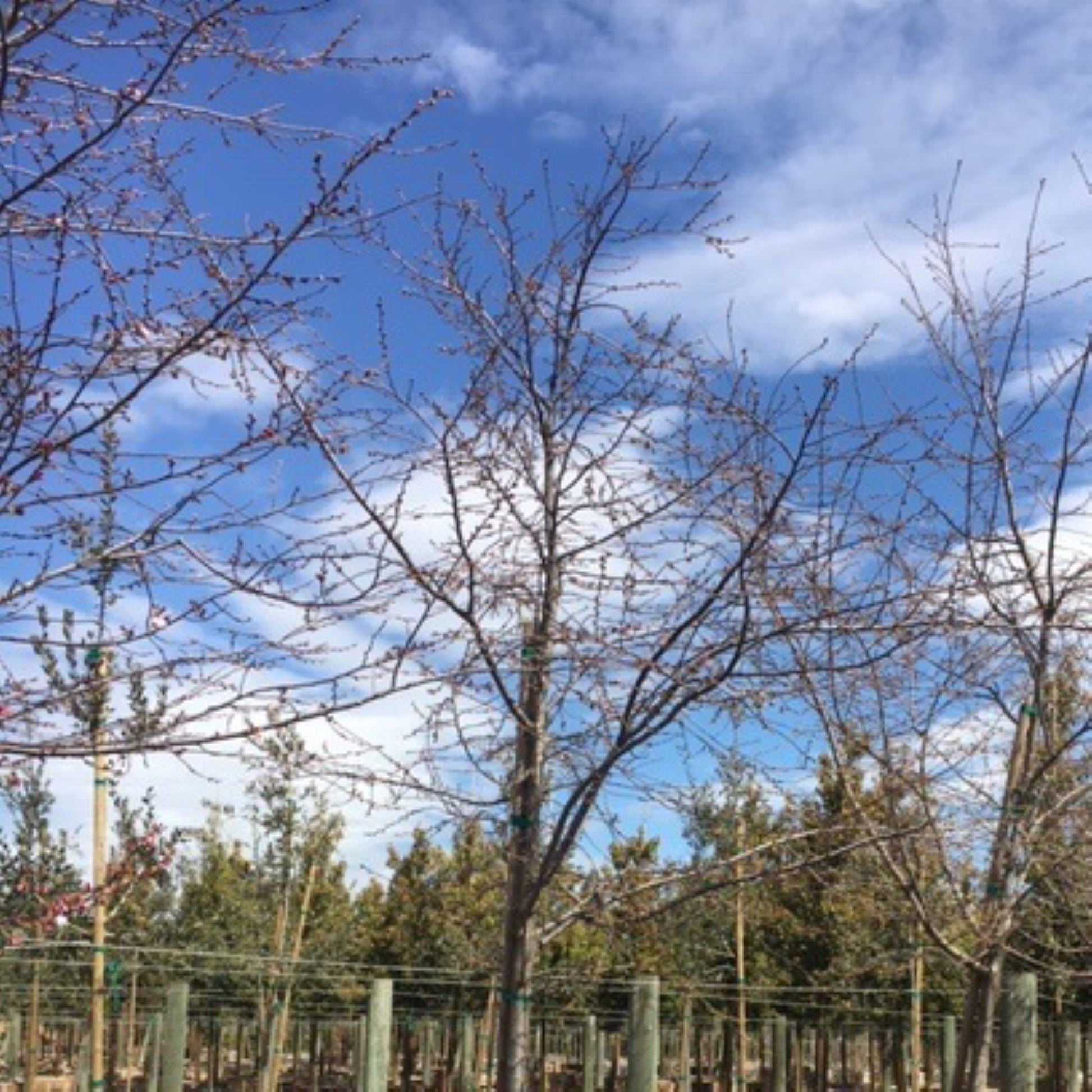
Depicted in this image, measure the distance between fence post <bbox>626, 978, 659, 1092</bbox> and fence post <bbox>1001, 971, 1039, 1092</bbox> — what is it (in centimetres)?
150

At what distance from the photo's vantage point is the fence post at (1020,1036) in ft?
17.4

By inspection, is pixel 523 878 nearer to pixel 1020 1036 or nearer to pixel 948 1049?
pixel 1020 1036

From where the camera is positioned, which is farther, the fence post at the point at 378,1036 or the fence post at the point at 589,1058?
the fence post at the point at 589,1058

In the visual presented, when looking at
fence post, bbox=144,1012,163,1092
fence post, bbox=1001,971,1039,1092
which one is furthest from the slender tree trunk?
fence post, bbox=144,1012,163,1092

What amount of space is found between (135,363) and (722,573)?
1583 millimetres

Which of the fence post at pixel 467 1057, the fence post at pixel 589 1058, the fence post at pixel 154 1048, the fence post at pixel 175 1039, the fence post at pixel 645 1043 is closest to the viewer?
the fence post at pixel 645 1043

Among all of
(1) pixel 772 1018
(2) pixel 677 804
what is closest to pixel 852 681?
(2) pixel 677 804

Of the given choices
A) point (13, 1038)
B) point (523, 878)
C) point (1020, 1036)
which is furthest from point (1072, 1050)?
point (523, 878)

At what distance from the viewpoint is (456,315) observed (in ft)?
12.6

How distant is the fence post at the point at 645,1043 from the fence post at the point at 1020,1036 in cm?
150

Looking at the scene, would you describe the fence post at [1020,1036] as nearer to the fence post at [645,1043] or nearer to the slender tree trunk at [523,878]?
the fence post at [645,1043]

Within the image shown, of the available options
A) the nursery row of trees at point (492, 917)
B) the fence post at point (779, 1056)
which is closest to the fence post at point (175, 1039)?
the nursery row of trees at point (492, 917)

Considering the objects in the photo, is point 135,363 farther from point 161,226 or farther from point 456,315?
point 456,315

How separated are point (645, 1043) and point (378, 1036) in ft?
3.56
